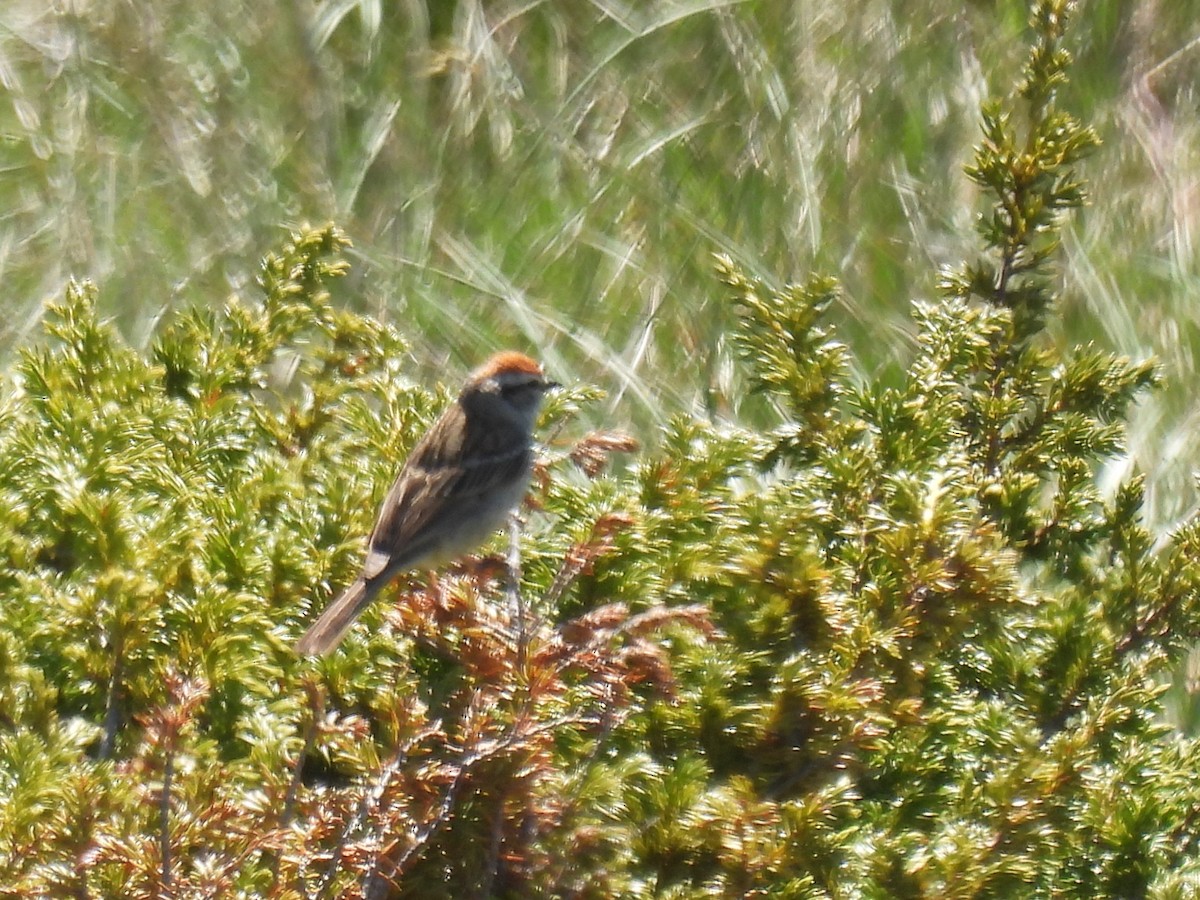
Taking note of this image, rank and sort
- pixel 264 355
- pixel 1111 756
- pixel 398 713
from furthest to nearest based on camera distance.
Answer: pixel 264 355
pixel 1111 756
pixel 398 713

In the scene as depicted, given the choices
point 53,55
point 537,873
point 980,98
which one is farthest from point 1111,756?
point 53,55

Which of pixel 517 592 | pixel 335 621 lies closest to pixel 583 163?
pixel 335 621

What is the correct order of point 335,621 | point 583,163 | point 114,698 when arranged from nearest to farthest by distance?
1. point 114,698
2. point 335,621
3. point 583,163

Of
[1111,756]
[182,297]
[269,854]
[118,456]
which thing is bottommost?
[269,854]

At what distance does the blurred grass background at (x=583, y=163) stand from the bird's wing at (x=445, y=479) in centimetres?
81

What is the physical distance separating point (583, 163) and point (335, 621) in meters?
2.94

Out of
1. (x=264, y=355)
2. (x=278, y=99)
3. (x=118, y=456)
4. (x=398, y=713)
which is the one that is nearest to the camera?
(x=398, y=713)

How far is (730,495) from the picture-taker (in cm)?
222

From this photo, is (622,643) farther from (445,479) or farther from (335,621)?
(445,479)

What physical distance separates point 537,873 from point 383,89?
11.9 ft

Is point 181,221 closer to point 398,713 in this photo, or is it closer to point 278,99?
point 278,99

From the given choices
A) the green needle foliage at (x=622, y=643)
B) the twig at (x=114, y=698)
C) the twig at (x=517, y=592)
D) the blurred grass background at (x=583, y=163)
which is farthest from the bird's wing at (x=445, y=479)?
the twig at (x=114, y=698)

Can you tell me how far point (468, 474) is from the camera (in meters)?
3.50

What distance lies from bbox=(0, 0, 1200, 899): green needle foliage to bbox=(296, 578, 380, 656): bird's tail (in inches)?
0.9
